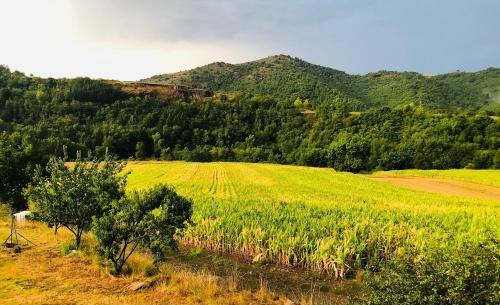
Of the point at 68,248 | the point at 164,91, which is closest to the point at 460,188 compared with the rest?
the point at 68,248

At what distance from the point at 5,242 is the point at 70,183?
638cm

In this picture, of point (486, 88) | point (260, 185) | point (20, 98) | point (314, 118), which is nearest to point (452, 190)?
point (260, 185)

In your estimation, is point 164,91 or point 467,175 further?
point 164,91

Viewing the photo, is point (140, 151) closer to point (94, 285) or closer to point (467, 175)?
point (467, 175)

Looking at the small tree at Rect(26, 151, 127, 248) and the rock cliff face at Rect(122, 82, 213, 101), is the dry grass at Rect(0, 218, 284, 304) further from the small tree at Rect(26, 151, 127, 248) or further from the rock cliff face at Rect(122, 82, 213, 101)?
the rock cliff face at Rect(122, 82, 213, 101)

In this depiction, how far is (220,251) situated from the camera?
2064cm

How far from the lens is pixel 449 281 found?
757 centimetres

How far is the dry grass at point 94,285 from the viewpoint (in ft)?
40.6

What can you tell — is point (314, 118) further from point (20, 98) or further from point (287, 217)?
point (287, 217)

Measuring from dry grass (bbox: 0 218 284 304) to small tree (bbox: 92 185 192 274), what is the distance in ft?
3.44

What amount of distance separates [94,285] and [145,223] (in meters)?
2.96

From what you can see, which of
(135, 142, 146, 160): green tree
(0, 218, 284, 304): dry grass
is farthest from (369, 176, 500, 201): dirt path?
(135, 142, 146, 160): green tree

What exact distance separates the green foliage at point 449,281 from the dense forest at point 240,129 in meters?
72.2

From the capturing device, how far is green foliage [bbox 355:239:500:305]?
7.38 meters
